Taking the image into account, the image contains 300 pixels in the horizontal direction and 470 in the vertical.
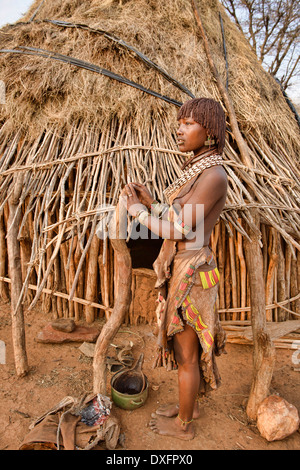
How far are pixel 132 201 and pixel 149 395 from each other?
1794 mm

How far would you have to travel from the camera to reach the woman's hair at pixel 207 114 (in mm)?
1777

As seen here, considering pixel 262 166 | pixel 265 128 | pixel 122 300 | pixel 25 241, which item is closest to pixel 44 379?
pixel 122 300

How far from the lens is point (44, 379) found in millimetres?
2926

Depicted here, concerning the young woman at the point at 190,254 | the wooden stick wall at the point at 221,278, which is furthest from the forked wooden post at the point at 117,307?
the wooden stick wall at the point at 221,278

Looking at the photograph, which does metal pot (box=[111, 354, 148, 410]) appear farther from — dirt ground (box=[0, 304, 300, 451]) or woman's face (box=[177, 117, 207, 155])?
woman's face (box=[177, 117, 207, 155])

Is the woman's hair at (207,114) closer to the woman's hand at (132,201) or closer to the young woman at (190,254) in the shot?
the young woman at (190,254)

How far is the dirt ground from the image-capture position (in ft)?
7.77

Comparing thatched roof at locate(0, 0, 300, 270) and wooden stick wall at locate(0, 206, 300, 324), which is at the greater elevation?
thatched roof at locate(0, 0, 300, 270)

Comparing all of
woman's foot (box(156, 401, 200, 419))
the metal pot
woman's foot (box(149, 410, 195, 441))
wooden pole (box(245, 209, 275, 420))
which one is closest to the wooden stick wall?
wooden pole (box(245, 209, 275, 420))

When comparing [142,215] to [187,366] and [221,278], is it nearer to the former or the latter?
[187,366]

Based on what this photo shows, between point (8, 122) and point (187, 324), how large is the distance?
2.95m

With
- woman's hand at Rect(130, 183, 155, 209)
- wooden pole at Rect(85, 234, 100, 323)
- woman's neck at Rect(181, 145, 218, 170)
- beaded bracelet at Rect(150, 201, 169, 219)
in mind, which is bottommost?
wooden pole at Rect(85, 234, 100, 323)

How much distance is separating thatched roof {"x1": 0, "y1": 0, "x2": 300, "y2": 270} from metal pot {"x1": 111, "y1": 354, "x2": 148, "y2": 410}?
130 cm
